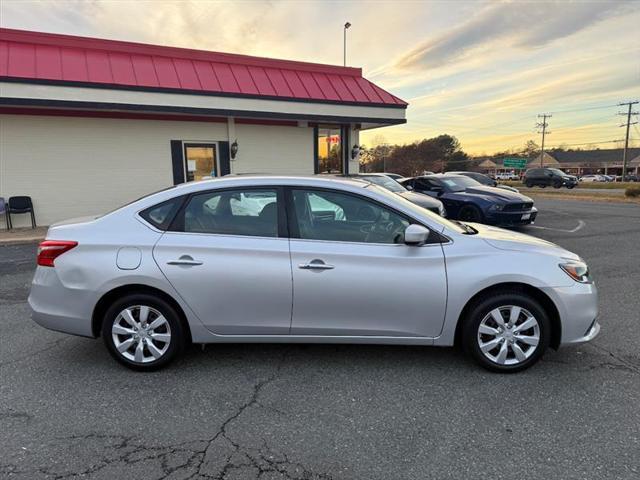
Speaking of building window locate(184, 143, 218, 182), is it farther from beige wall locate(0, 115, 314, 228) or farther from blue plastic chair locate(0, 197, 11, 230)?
blue plastic chair locate(0, 197, 11, 230)

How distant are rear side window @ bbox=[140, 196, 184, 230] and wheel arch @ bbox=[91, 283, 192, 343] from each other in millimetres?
519

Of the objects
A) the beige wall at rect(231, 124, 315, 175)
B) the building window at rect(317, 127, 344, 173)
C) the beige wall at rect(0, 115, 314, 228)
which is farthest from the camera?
the building window at rect(317, 127, 344, 173)

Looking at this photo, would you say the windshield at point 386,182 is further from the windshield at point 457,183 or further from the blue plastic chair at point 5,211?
the blue plastic chair at point 5,211

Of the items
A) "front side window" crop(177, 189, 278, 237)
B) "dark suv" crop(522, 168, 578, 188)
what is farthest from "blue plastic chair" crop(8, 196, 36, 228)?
"dark suv" crop(522, 168, 578, 188)

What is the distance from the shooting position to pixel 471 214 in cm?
1086

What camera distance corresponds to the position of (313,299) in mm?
3424

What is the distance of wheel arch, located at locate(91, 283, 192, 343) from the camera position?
351 cm

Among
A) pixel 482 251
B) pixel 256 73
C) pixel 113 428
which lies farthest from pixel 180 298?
pixel 256 73

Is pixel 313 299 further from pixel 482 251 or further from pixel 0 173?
pixel 0 173

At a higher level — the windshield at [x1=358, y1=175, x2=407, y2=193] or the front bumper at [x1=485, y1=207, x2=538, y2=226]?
the windshield at [x1=358, y1=175, x2=407, y2=193]

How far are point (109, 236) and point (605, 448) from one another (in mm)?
3797

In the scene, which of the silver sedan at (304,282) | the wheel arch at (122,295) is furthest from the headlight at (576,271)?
the wheel arch at (122,295)

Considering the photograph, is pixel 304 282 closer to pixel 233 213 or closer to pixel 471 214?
pixel 233 213

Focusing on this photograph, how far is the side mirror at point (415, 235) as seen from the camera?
11.0 ft
